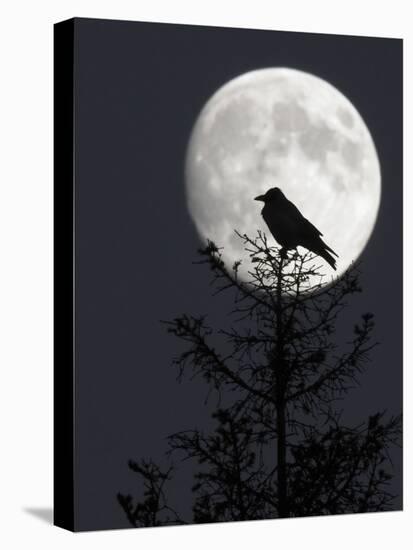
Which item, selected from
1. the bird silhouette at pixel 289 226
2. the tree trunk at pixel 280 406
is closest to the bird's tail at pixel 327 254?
the bird silhouette at pixel 289 226

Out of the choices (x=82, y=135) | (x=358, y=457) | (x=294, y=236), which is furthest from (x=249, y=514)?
(x=82, y=135)

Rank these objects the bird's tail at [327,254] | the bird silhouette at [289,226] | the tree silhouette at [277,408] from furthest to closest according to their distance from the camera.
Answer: the bird's tail at [327,254] < the bird silhouette at [289,226] < the tree silhouette at [277,408]

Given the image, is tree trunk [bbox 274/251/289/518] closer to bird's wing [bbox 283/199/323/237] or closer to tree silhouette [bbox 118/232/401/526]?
tree silhouette [bbox 118/232/401/526]

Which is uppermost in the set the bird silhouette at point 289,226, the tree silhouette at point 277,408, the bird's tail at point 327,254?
the bird silhouette at point 289,226

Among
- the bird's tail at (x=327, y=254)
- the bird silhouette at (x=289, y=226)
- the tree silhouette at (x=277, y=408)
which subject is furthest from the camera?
the bird's tail at (x=327, y=254)

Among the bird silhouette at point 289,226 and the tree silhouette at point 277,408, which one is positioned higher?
the bird silhouette at point 289,226

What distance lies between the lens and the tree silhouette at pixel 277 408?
9539 millimetres

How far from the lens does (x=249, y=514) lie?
9711 millimetres

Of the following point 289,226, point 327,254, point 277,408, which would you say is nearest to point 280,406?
point 277,408

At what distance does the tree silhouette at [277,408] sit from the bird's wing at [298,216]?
145 mm

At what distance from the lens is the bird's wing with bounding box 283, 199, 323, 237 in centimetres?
973

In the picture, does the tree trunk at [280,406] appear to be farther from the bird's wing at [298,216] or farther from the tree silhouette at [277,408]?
the bird's wing at [298,216]

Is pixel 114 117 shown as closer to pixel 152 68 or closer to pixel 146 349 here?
pixel 152 68

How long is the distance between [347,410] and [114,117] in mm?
2034
